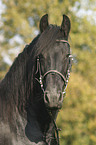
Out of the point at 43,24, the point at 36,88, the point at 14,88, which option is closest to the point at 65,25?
the point at 43,24

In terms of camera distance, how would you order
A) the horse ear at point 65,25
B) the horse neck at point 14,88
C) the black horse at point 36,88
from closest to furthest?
the black horse at point 36,88 < the horse neck at point 14,88 < the horse ear at point 65,25

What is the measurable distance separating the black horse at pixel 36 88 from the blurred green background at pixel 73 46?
9177 millimetres

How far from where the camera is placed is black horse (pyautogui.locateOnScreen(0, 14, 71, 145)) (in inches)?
131

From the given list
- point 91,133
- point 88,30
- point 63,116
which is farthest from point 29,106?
point 88,30

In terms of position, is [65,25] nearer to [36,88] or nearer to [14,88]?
[36,88]

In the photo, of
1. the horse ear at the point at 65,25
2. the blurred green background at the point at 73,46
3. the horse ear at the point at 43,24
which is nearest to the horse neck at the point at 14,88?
the horse ear at the point at 43,24

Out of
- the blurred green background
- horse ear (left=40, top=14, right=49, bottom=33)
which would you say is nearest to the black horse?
horse ear (left=40, top=14, right=49, bottom=33)

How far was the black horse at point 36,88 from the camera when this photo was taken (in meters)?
3.34

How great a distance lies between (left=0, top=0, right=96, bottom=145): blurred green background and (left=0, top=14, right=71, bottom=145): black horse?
30.1 feet

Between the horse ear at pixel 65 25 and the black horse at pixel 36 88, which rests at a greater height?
the horse ear at pixel 65 25

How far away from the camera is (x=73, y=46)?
18.3m

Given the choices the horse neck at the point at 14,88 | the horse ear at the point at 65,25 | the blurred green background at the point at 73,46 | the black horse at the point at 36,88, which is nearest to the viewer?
the black horse at the point at 36,88

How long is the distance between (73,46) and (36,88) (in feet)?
49.4

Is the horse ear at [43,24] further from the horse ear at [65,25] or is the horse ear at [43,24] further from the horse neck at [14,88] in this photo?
the horse neck at [14,88]
